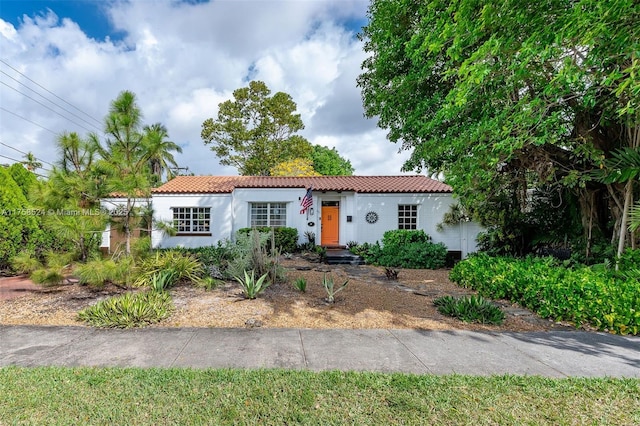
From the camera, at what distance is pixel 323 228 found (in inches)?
605

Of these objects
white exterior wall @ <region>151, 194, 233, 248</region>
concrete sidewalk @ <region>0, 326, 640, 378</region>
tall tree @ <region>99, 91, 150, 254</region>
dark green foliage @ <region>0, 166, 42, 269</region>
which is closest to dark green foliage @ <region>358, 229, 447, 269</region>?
white exterior wall @ <region>151, 194, 233, 248</region>

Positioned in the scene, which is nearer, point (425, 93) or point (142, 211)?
point (142, 211)

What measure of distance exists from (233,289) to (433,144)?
686cm

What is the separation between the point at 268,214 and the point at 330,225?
3293 millimetres

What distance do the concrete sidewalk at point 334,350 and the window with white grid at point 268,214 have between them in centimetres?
1062

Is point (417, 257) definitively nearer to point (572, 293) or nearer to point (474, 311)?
point (474, 311)

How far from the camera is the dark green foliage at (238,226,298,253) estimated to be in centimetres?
1373

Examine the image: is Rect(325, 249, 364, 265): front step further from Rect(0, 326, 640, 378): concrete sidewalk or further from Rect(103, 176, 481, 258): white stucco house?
Rect(0, 326, 640, 378): concrete sidewalk

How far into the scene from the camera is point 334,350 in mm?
3934

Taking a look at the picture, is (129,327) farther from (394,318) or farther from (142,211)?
(394,318)

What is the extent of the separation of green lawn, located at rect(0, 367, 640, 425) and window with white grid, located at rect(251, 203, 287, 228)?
1198 cm

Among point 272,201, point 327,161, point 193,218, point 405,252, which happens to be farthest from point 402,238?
point 327,161

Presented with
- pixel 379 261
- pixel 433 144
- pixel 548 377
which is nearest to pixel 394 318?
pixel 548 377

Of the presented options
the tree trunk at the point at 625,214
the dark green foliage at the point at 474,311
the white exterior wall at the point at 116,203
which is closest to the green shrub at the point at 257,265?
the white exterior wall at the point at 116,203
